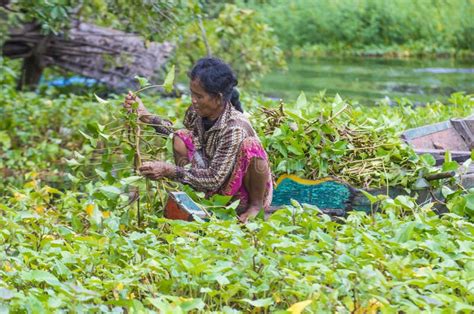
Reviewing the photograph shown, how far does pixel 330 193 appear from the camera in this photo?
215 inches

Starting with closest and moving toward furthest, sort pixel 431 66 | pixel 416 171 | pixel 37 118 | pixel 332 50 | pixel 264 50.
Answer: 1. pixel 416 171
2. pixel 37 118
3. pixel 264 50
4. pixel 431 66
5. pixel 332 50

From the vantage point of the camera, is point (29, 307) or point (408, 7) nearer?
point (29, 307)

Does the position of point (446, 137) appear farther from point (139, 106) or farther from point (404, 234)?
point (404, 234)

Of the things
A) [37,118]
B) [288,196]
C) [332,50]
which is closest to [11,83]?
[37,118]

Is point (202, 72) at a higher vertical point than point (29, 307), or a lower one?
higher

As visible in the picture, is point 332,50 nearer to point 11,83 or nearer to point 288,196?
point 11,83

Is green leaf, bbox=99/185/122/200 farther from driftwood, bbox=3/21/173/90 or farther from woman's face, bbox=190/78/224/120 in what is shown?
driftwood, bbox=3/21/173/90

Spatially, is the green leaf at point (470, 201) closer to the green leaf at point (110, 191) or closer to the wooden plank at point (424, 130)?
the wooden plank at point (424, 130)

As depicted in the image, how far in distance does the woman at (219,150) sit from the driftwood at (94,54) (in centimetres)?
673

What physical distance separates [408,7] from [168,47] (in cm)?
1102

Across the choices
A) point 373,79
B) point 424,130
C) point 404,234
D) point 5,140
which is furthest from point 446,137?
point 373,79

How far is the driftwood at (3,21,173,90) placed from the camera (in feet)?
38.8

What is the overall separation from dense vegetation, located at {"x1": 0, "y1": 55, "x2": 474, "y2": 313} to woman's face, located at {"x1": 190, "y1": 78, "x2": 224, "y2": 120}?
1.07 ft

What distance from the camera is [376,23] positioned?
2167 cm
